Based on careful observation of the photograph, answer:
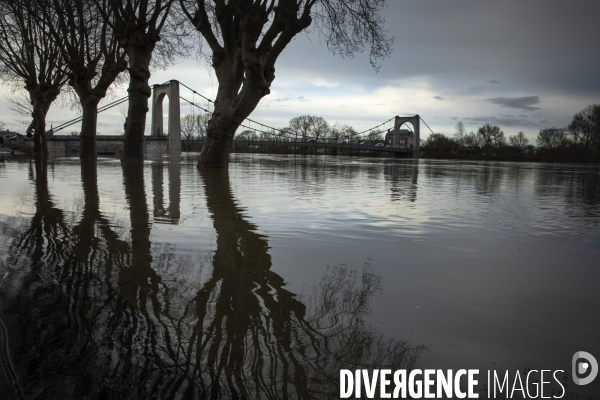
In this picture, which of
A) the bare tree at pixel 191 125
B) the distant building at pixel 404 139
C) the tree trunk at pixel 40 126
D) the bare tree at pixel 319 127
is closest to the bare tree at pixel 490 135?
A: the distant building at pixel 404 139

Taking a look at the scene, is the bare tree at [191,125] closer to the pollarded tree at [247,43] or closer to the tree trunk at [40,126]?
the tree trunk at [40,126]

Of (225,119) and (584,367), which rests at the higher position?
(225,119)

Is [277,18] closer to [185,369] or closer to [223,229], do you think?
[223,229]

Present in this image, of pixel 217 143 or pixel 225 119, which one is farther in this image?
pixel 217 143

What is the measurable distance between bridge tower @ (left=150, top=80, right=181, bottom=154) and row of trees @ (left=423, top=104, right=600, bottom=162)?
140 feet

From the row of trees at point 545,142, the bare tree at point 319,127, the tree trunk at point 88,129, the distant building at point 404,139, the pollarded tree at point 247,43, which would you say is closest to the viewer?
the pollarded tree at point 247,43

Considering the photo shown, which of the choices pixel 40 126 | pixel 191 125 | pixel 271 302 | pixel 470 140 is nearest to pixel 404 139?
pixel 470 140

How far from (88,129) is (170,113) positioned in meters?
17.7

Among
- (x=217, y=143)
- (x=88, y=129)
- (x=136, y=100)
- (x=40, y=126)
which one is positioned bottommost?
(x=217, y=143)

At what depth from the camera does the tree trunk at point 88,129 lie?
19312 millimetres

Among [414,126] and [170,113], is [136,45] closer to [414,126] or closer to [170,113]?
[170,113]

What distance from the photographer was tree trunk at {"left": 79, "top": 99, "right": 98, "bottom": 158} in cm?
1931

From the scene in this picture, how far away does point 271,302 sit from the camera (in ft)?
7.18

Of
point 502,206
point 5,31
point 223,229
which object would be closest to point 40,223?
point 223,229
